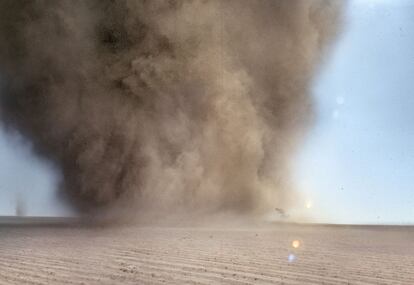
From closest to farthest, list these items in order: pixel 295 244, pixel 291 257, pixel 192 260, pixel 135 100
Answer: pixel 192 260 < pixel 291 257 < pixel 295 244 < pixel 135 100

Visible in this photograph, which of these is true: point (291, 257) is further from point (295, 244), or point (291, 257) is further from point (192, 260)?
point (295, 244)

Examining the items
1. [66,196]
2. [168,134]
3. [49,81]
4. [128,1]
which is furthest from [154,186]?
[128,1]

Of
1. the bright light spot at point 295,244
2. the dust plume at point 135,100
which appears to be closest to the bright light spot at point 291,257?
the bright light spot at point 295,244

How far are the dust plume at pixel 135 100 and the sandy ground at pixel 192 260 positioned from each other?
289 inches

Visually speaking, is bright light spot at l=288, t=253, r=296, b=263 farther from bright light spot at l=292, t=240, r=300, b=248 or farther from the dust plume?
the dust plume

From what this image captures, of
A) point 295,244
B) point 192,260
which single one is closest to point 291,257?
point 192,260

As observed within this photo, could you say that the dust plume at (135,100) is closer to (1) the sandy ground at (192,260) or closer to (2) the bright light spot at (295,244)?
(1) the sandy ground at (192,260)

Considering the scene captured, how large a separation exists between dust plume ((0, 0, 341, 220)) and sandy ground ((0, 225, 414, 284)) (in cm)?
733

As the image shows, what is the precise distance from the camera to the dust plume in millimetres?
26391

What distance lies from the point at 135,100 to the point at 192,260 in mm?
15495

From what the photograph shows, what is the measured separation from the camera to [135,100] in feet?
87.9

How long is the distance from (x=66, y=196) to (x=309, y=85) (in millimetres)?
15044

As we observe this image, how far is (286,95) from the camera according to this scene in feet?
104

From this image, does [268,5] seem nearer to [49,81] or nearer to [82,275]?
[49,81]
